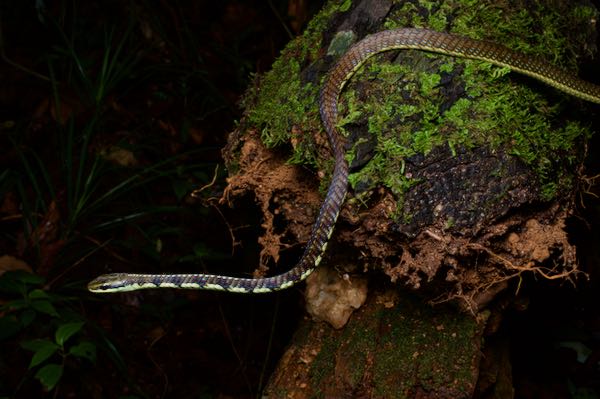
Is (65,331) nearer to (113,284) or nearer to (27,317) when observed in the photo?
(27,317)

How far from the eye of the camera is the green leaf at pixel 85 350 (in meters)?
3.63

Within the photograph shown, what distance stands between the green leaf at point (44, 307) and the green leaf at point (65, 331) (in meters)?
0.20

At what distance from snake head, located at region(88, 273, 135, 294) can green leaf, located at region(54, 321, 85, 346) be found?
0.33 metres

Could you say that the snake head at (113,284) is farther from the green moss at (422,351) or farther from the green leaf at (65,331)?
the green moss at (422,351)

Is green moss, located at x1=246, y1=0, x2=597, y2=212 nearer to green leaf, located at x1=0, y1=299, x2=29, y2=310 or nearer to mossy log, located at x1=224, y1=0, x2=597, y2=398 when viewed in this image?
mossy log, located at x1=224, y1=0, x2=597, y2=398

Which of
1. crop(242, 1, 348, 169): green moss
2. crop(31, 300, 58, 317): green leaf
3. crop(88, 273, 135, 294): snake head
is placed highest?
crop(242, 1, 348, 169): green moss

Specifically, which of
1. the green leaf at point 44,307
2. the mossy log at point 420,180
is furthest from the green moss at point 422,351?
the green leaf at point 44,307

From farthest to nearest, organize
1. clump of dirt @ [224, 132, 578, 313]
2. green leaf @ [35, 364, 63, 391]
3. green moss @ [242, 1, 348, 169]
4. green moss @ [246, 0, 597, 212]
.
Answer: green leaf @ [35, 364, 63, 391], green moss @ [242, 1, 348, 169], green moss @ [246, 0, 597, 212], clump of dirt @ [224, 132, 578, 313]

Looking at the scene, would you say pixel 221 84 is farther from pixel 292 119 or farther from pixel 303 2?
pixel 292 119

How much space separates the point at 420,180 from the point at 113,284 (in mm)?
2195

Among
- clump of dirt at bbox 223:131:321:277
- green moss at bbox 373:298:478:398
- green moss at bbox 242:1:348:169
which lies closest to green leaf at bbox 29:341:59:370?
clump of dirt at bbox 223:131:321:277

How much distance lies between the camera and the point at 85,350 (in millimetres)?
3672

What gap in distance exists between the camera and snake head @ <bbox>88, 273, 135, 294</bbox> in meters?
3.44

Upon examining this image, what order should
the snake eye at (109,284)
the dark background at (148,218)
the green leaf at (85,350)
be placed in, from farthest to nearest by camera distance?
1. the dark background at (148,218)
2. the green leaf at (85,350)
3. the snake eye at (109,284)
